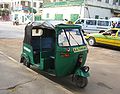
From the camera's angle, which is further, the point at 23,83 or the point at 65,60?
the point at 65,60

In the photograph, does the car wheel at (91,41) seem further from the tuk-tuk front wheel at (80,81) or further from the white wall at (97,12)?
the white wall at (97,12)

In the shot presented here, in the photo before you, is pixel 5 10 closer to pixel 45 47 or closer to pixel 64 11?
pixel 64 11

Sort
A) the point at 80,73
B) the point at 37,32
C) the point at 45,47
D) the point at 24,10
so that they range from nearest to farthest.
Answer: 1. the point at 80,73
2. the point at 45,47
3. the point at 37,32
4. the point at 24,10

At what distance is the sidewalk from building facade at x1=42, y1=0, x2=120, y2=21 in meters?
27.2

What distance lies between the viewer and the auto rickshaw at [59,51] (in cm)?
663

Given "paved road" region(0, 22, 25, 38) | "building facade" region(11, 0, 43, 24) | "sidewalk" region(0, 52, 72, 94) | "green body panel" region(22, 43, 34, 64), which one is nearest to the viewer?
"sidewalk" region(0, 52, 72, 94)

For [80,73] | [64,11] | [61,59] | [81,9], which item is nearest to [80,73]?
[80,73]

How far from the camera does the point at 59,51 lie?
6539 millimetres

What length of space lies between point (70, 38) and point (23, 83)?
1.87 m

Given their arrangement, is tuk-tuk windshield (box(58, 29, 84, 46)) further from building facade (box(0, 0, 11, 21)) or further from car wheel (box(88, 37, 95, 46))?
building facade (box(0, 0, 11, 21))

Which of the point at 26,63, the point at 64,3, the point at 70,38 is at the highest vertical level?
the point at 64,3

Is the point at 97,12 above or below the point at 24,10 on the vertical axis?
below

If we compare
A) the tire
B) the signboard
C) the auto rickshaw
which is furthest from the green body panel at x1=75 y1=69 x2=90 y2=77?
the tire

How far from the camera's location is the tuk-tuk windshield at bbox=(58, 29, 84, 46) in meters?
6.78
